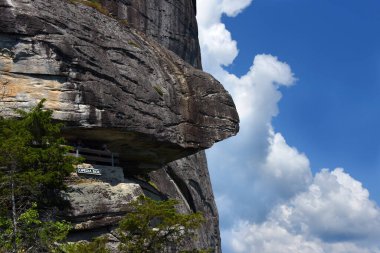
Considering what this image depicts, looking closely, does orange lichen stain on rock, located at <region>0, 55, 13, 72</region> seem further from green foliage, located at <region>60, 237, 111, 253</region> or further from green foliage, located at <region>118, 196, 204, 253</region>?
green foliage, located at <region>118, 196, 204, 253</region>

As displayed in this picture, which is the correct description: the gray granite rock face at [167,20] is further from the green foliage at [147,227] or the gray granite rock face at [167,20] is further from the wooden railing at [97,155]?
the green foliage at [147,227]

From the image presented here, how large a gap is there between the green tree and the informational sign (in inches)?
88.9

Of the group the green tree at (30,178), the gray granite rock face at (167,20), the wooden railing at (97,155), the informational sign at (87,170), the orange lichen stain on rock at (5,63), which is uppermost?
the gray granite rock face at (167,20)

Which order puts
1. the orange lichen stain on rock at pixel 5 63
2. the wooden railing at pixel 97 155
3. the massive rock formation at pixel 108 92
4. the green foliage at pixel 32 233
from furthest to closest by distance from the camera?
the wooden railing at pixel 97 155
the massive rock formation at pixel 108 92
the orange lichen stain on rock at pixel 5 63
the green foliage at pixel 32 233

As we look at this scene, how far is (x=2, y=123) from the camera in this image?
68.4ft

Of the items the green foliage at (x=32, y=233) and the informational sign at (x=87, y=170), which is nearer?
the green foliage at (x=32, y=233)

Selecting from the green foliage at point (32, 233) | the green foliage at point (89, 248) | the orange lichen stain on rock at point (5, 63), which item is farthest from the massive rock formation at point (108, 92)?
the green foliage at point (89, 248)

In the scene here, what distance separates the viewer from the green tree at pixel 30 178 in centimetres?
1880

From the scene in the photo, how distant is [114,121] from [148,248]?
23.7 ft

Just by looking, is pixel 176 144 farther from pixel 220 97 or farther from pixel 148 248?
pixel 148 248

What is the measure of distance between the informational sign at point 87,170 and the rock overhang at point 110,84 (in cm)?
152

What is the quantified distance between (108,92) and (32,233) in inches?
320

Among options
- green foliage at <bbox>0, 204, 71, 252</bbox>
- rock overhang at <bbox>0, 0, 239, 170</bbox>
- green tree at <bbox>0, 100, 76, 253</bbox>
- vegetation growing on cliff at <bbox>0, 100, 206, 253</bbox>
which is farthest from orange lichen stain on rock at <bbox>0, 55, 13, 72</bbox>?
green foliage at <bbox>0, 204, 71, 252</bbox>

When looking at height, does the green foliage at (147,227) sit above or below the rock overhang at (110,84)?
below
